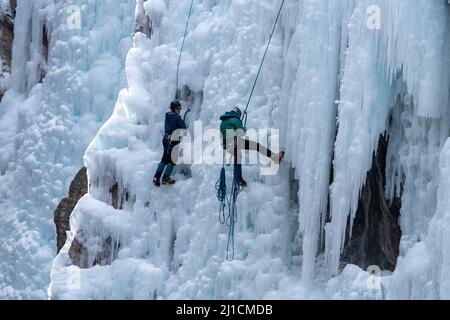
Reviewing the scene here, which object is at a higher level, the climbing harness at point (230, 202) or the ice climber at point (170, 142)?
the ice climber at point (170, 142)

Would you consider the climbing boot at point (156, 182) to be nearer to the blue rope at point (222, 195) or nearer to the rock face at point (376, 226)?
the blue rope at point (222, 195)

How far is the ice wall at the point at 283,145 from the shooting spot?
362 inches

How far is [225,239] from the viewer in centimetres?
1012

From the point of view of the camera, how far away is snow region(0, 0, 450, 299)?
9.09 metres

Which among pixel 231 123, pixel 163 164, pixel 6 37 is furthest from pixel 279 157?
pixel 6 37

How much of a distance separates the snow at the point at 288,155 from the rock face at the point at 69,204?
2578 mm

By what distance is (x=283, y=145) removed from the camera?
10039mm

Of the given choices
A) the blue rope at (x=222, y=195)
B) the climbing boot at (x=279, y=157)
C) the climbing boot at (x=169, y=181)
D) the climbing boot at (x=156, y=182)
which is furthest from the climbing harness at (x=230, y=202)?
the climbing boot at (x=156, y=182)

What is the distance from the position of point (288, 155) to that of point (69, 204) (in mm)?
5381

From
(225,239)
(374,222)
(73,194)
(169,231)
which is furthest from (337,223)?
(73,194)

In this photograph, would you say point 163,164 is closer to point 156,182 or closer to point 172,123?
point 156,182

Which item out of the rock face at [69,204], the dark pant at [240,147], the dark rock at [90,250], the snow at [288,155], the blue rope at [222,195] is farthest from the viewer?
the rock face at [69,204]
